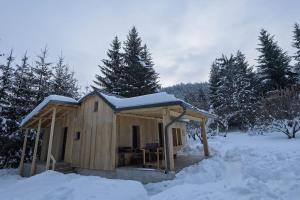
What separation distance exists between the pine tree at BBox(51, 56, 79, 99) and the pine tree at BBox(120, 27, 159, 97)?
6080 millimetres

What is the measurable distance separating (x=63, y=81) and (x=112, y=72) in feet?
19.5

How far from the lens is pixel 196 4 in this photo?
32.2ft

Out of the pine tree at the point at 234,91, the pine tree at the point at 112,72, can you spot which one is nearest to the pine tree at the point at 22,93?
the pine tree at the point at 112,72

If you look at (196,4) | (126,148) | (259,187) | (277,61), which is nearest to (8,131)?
(126,148)

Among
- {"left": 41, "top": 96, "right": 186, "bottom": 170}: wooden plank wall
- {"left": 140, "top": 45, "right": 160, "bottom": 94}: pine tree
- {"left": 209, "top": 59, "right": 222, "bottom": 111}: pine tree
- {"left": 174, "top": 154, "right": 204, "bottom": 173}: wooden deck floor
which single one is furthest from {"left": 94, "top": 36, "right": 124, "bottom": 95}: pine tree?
{"left": 209, "top": 59, "right": 222, "bottom": 111}: pine tree

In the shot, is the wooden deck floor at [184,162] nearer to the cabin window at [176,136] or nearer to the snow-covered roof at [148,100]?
the snow-covered roof at [148,100]

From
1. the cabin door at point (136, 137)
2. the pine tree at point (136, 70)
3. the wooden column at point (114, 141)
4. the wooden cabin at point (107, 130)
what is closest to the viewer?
the wooden cabin at point (107, 130)

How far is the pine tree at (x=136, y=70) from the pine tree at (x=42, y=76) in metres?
7.94

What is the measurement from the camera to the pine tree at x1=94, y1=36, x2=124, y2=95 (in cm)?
2417

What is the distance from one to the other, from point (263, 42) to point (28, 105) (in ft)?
94.7

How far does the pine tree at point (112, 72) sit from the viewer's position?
79.3 feet

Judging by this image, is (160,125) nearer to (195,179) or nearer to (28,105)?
(195,179)

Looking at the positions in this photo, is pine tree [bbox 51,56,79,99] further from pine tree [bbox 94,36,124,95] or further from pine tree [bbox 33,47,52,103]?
pine tree [bbox 94,36,124,95]

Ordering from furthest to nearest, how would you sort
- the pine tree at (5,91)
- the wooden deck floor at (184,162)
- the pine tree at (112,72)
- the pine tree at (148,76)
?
1. the pine tree at (112,72)
2. the pine tree at (148,76)
3. the pine tree at (5,91)
4. the wooden deck floor at (184,162)
